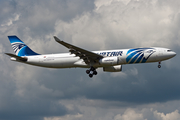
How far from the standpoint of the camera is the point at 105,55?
51781mm

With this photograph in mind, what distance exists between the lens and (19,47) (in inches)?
2299

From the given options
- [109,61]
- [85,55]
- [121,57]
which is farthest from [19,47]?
[121,57]

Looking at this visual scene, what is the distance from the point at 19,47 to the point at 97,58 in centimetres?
1658

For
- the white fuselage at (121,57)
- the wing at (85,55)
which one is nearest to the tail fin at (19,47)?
the white fuselage at (121,57)

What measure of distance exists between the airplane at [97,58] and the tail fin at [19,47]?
1.59m

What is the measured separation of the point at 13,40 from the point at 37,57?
812 cm

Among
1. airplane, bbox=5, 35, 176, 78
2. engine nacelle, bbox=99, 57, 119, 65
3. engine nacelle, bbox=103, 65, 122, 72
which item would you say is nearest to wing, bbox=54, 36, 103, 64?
airplane, bbox=5, 35, 176, 78

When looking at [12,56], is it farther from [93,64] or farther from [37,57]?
[93,64]

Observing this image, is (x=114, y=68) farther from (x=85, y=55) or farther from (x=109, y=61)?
(x=85, y=55)

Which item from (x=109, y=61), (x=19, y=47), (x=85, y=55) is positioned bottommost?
(x=109, y=61)

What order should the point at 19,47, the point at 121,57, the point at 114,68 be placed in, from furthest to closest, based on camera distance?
the point at 19,47
the point at 114,68
the point at 121,57

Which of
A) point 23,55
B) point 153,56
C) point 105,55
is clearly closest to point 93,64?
point 105,55

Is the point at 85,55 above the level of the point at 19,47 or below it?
below

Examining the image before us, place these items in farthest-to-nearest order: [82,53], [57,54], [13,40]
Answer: [13,40], [57,54], [82,53]
